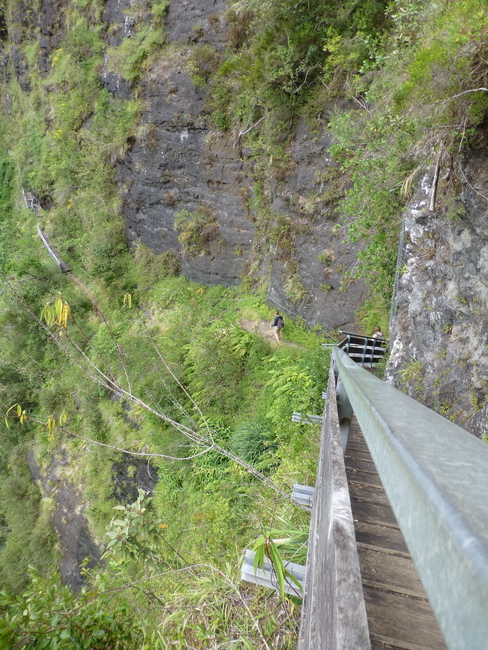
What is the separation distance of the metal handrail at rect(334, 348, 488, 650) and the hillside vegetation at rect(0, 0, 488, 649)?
134 inches

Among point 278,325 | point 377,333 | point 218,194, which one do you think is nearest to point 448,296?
point 377,333

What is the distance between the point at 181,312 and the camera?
41.6 feet

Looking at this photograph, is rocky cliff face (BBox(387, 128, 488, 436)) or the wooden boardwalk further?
rocky cliff face (BBox(387, 128, 488, 436))

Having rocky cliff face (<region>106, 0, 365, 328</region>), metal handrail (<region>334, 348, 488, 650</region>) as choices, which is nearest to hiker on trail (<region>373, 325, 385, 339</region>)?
rocky cliff face (<region>106, 0, 365, 328</region>)

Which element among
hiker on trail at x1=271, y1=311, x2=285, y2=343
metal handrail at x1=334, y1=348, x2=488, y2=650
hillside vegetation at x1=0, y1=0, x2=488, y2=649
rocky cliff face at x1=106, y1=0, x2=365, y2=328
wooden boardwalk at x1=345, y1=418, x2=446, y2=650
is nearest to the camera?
metal handrail at x1=334, y1=348, x2=488, y2=650

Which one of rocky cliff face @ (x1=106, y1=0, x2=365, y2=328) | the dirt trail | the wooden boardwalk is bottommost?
the wooden boardwalk

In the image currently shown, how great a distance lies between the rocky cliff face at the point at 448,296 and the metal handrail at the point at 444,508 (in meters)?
4.31

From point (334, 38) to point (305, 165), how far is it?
8.60ft

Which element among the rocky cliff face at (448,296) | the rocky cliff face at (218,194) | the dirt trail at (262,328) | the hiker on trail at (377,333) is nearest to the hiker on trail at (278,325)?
the dirt trail at (262,328)

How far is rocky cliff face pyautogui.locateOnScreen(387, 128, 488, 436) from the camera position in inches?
177

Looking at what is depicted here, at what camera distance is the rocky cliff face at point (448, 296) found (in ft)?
14.8

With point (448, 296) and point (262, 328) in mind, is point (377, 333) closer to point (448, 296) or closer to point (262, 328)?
point (448, 296)

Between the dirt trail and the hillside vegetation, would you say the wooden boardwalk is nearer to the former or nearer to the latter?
the hillside vegetation

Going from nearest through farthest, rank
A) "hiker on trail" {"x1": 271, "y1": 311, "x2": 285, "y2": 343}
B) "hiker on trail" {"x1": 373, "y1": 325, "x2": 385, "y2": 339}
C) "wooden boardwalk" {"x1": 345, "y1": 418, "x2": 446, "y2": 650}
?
"wooden boardwalk" {"x1": 345, "y1": 418, "x2": 446, "y2": 650} → "hiker on trail" {"x1": 373, "y1": 325, "x2": 385, "y2": 339} → "hiker on trail" {"x1": 271, "y1": 311, "x2": 285, "y2": 343}
